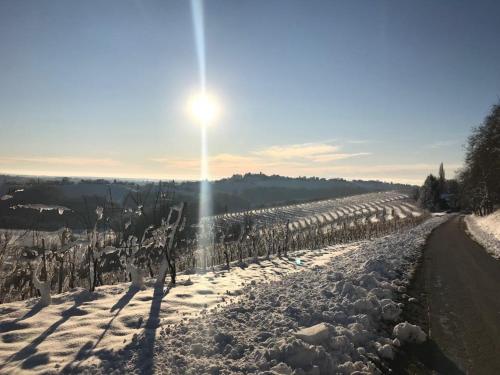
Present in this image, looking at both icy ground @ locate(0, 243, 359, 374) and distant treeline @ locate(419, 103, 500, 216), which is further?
distant treeline @ locate(419, 103, 500, 216)

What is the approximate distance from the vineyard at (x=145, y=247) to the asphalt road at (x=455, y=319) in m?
6.22

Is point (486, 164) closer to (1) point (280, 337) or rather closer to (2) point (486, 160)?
(2) point (486, 160)

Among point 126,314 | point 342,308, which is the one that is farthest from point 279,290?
point 126,314

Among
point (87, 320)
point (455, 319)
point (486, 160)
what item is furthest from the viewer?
point (486, 160)

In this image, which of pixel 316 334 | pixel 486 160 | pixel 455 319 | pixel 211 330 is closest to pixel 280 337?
pixel 316 334

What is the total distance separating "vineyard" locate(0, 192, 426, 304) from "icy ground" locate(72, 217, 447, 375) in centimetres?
296

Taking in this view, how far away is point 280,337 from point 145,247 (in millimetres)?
8585

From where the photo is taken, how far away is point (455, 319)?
7.52 m

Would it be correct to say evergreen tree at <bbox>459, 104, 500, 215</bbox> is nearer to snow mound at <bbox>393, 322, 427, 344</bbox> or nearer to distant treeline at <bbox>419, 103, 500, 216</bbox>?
distant treeline at <bbox>419, 103, 500, 216</bbox>

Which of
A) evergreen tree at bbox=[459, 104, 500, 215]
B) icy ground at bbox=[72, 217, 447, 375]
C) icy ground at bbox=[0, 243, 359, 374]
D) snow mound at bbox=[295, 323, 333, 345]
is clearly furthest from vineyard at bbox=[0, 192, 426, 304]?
evergreen tree at bbox=[459, 104, 500, 215]

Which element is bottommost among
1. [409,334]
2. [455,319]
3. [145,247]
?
[455,319]

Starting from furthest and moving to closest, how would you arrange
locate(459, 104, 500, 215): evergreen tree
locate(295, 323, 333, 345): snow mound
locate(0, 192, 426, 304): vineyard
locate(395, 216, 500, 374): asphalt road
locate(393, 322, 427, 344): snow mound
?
locate(459, 104, 500, 215): evergreen tree
locate(0, 192, 426, 304): vineyard
locate(393, 322, 427, 344): snow mound
locate(295, 323, 333, 345): snow mound
locate(395, 216, 500, 374): asphalt road

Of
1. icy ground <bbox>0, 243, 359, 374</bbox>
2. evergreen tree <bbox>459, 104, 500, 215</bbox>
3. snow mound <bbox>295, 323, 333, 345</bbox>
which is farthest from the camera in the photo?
evergreen tree <bbox>459, 104, 500, 215</bbox>

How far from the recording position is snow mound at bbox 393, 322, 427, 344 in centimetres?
627
